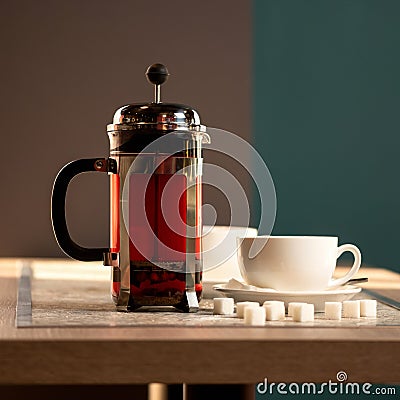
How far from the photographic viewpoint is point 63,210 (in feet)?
3.44

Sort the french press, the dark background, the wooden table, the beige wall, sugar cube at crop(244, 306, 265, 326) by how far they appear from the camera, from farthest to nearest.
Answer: the dark background → the beige wall → the french press → sugar cube at crop(244, 306, 265, 326) → the wooden table

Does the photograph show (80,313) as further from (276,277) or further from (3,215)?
(3,215)

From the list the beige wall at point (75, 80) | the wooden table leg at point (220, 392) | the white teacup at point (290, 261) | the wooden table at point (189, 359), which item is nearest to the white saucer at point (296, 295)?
the white teacup at point (290, 261)

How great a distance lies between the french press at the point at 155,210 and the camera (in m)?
1.01

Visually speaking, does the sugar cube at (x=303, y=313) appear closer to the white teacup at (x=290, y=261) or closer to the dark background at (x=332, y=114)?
the white teacup at (x=290, y=261)

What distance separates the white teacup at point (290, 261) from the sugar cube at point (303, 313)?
0.45 feet

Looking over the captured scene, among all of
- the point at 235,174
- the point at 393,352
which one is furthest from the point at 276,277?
the point at 235,174

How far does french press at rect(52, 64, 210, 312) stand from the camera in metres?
1.01

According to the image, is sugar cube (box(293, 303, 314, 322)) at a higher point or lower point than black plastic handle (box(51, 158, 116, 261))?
lower

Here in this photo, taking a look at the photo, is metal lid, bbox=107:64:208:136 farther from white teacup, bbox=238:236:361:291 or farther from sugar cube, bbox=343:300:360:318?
sugar cube, bbox=343:300:360:318

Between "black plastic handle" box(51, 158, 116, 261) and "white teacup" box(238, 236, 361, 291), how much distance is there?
180mm

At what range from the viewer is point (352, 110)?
116 inches

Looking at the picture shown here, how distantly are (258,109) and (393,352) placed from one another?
216 cm

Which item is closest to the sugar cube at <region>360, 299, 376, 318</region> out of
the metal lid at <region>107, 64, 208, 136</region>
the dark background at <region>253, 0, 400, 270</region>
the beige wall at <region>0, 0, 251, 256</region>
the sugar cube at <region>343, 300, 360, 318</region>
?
the sugar cube at <region>343, 300, 360, 318</region>
